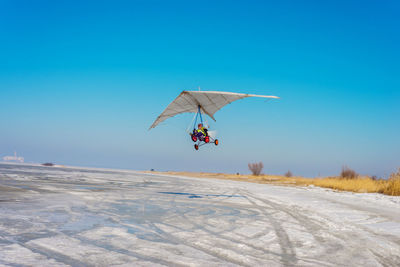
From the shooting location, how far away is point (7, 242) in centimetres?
416

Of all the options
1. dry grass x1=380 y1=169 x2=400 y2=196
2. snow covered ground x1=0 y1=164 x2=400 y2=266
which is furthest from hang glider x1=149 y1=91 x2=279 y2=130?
dry grass x1=380 y1=169 x2=400 y2=196

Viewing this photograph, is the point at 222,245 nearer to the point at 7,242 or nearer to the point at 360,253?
the point at 360,253

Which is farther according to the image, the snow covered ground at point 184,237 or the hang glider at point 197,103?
the hang glider at point 197,103

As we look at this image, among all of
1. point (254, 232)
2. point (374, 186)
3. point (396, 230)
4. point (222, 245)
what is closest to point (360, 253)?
point (254, 232)

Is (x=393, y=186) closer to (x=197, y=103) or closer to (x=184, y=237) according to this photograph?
(x=197, y=103)

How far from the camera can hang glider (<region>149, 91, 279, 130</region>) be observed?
14.3 m

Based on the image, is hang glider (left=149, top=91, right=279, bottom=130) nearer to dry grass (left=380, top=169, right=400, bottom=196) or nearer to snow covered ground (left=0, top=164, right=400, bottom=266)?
snow covered ground (left=0, top=164, right=400, bottom=266)

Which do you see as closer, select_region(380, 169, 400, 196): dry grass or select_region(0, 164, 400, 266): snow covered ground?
select_region(0, 164, 400, 266): snow covered ground

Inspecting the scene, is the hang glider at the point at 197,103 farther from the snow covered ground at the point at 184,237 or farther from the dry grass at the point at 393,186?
the dry grass at the point at 393,186

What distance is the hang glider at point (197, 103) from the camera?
14.3 meters

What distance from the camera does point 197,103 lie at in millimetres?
15695

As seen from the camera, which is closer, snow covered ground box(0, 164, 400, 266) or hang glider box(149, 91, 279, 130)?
snow covered ground box(0, 164, 400, 266)

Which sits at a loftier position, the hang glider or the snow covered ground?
the hang glider

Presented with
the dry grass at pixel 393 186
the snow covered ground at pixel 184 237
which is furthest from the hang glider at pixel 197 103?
the dry grass at pixel 393 186
